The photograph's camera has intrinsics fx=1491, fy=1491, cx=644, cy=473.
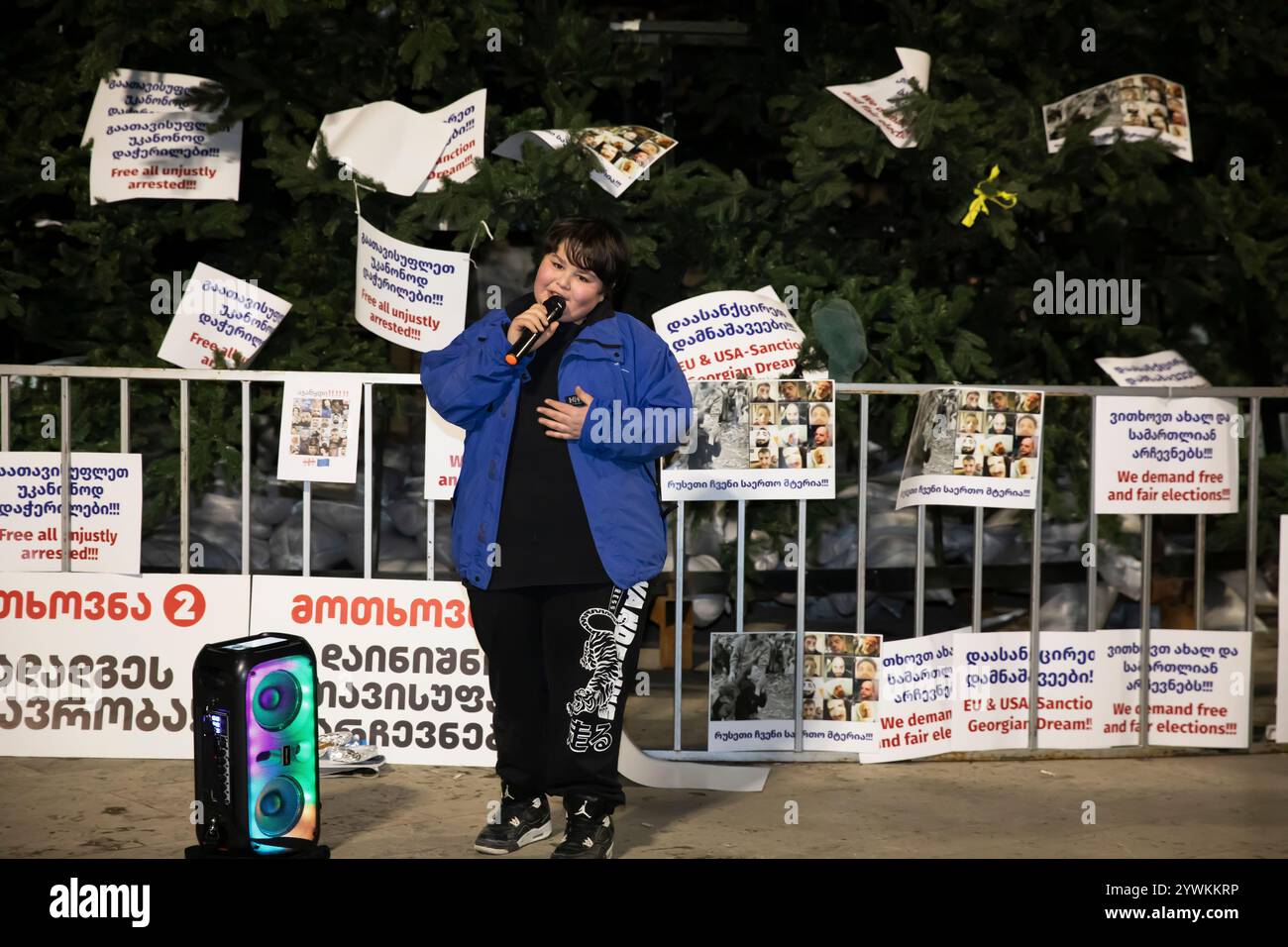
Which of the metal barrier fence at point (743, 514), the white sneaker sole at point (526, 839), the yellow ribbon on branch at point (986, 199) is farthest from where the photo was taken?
the yellow ribbon on branch at point (986, 199)

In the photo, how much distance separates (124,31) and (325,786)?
3.83 m

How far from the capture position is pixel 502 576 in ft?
15.9

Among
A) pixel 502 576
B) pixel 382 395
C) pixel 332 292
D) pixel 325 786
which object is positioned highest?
pixel 332 292

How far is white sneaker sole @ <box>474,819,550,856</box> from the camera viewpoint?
5.02 metres

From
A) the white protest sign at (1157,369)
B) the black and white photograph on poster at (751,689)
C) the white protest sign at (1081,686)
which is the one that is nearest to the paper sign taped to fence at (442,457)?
the black and white photograph on poster at (751,689)

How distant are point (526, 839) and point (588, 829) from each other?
1.08ft

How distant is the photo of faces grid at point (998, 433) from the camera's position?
20.6 feet

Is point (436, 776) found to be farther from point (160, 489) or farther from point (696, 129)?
point (696, 129)

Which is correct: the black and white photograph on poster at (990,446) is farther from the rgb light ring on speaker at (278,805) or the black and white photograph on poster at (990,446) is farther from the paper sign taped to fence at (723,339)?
the rgb light ring on speaker at (278,805)

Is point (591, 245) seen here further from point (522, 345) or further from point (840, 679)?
point (840, 679)

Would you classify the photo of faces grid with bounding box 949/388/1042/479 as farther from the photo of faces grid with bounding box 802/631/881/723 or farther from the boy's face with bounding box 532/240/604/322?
the boy's face with bounding box 532/240/604/322

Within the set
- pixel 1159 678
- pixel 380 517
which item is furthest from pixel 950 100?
pixel 380 517

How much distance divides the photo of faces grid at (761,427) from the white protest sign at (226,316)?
2.28 metres

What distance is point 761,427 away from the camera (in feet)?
20.4
